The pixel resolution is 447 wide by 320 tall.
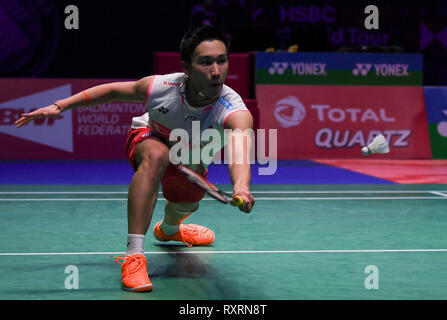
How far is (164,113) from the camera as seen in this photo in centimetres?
362

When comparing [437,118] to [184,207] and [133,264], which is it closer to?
[184,207]

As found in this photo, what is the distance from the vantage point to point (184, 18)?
11984 millimetres

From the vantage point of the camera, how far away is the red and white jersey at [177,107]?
3.50 m

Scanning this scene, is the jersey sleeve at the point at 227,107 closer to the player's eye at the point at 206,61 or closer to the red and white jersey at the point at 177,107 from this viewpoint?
the red and white jersey at the point at 177,107

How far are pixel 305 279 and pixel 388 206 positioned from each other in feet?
8.73

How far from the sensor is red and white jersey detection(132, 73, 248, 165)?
3.50 meters

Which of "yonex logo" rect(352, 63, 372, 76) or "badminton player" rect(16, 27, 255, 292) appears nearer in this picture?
"badminton player" rect(16, 27, 255, 292)

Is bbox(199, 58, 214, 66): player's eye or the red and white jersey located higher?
bbox(199, 58, 214, 66): player's eye

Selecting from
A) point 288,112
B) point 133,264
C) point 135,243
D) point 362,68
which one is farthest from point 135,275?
point 362,68

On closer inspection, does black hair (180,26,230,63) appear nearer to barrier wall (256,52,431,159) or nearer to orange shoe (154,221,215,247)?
orange shoe (154,221,215,247)

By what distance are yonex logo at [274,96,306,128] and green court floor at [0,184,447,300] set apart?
3578mm

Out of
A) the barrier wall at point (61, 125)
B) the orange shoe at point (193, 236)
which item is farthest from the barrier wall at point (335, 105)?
the orange shoe at point (193, 236)

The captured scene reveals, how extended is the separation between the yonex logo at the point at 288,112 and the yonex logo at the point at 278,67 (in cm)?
45

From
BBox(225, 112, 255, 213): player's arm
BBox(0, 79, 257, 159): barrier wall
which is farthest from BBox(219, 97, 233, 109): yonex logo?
BBox(0, 79, 257, 159): barrier wall
